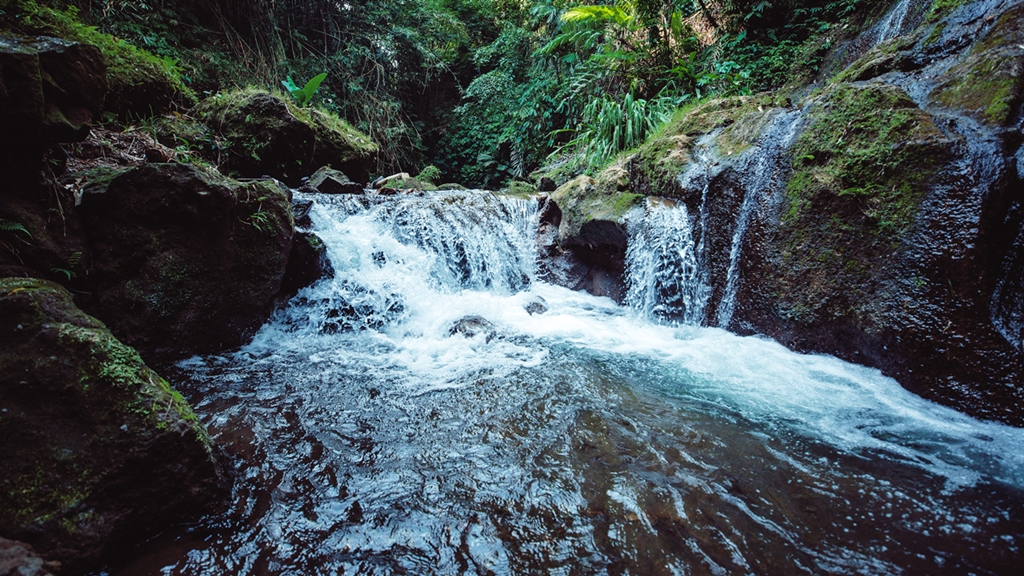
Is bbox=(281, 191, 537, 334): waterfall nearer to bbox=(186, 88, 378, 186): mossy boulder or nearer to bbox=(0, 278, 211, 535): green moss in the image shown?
bbox=(186, 88, 378, 186): mossy boulder

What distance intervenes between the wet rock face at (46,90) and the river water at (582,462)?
1.69m

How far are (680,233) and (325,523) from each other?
4.07 m

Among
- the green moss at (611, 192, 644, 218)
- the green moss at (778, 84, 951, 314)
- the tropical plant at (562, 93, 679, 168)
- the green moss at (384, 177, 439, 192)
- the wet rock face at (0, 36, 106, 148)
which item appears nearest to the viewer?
the wet rock face at (0, 36, 106, 148)

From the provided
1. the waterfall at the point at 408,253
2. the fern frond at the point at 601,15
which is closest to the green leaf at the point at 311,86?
the waterfall at the point at 408,253

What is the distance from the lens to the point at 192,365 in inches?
128

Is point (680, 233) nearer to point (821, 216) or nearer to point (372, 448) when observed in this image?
point (821, 216)

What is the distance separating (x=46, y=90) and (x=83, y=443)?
2032 mm

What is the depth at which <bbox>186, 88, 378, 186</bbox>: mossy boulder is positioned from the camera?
18.3ft

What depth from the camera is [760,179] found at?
155 inches

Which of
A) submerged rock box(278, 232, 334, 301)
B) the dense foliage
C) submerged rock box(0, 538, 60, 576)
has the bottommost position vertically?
submerged rock box(0, 538, 60, 576)

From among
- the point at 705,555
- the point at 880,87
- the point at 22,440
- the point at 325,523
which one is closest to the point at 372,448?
the point at 325,523

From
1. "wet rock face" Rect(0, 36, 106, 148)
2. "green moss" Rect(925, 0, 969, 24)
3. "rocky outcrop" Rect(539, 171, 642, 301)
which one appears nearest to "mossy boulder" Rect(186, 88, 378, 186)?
"wet rock face" Rect(0, 36, 106, 148)

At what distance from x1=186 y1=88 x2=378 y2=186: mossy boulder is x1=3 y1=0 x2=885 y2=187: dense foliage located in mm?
895

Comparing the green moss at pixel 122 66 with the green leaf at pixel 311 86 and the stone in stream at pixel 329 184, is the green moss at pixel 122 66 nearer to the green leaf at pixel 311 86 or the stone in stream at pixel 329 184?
the stone in stream at pixel 329 184
